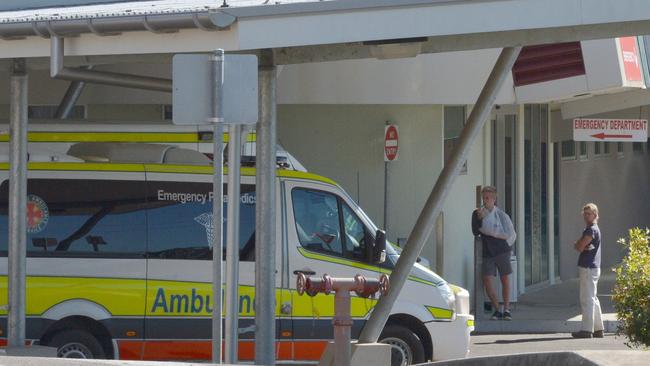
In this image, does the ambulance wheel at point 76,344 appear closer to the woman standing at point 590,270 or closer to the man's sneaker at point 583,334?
the woman standing at point 590,270

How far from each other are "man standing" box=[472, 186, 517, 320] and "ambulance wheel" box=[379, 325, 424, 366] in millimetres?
5637

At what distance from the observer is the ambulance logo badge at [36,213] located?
1165cm

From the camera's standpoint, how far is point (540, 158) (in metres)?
22.7

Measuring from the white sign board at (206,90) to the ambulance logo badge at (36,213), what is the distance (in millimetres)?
3556

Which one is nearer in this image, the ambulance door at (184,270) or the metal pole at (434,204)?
the metal pole at (434,204)

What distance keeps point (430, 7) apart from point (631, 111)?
1947cm

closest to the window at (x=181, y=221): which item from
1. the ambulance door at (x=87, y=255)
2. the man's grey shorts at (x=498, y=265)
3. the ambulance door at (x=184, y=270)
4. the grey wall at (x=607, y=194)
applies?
the ambulance door at (x=184, y=270)

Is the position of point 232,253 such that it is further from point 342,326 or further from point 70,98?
point 70,98

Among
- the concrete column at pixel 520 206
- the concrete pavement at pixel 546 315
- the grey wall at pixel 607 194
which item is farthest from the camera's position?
the grey wall at pixel 607 194

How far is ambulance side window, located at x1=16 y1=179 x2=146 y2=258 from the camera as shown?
38.3 ft

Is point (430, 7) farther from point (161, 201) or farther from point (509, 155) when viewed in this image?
point (509, 155)

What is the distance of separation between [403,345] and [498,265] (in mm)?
5781

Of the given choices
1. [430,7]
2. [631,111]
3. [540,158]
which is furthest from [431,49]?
[631,111]

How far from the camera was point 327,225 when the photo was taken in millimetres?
12258
